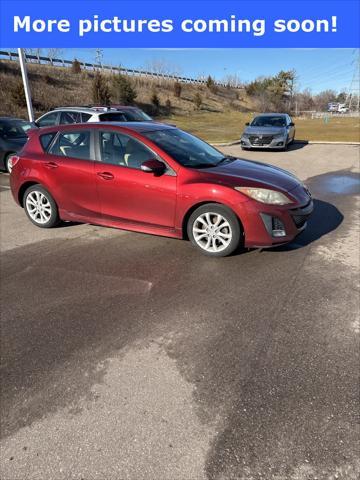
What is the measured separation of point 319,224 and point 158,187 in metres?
2.81

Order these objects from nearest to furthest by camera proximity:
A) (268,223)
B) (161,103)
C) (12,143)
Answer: (268,223) < (12,143) < (161,103)

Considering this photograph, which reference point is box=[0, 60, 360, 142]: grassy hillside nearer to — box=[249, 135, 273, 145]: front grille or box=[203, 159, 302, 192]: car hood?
box=[249, 135, 273, 145]: front grille

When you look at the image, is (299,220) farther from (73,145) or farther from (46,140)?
(46,140)

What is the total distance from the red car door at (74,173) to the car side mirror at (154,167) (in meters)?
0.89

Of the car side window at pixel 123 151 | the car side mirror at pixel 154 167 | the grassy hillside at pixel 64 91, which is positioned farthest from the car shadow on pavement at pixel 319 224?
the grassy hillside at pixel 64 91

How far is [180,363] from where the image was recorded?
9.23 feet

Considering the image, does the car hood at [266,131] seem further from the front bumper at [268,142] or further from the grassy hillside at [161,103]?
the grassy hillside at [161,103]

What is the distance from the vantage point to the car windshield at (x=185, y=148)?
191 inches

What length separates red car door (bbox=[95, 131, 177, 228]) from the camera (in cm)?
467

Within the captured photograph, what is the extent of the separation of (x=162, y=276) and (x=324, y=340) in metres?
1.88

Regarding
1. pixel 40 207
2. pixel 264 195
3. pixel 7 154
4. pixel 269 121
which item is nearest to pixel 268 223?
pixel 264 195

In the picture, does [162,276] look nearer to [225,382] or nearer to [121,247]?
[121,247]

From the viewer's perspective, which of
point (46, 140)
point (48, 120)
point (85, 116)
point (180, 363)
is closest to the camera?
point (180, 363)

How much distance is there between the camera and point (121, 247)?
5.10m
